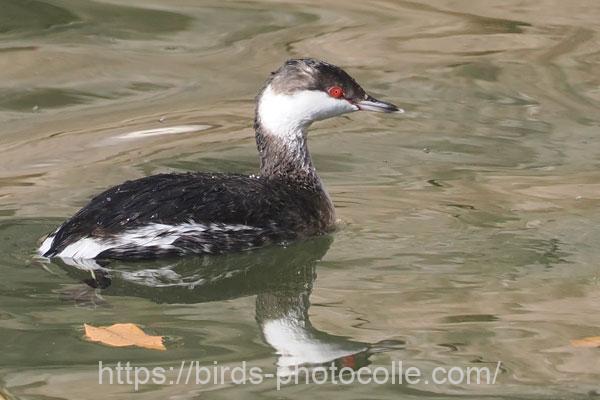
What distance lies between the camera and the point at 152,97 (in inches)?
370

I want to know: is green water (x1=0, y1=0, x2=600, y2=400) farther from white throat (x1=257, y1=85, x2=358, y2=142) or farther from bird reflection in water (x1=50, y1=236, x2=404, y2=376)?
white throat (x1=257, y1=85, x2=358, y2=142)

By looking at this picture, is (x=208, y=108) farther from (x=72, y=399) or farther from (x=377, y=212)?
(x=72, y=399)

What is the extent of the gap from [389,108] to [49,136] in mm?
2290

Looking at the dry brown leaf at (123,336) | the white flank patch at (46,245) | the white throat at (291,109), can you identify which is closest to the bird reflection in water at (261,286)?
the white flank patch at (46,245)

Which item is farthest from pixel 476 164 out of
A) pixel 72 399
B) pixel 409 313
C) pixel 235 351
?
pixel 72 399

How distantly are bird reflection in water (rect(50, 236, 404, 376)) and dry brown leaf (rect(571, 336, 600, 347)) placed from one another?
675 millimetres

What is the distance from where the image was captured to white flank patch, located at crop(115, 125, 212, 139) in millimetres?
8719

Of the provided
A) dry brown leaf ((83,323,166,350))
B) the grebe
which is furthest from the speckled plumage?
dry brown leaf ((83,323,166,350))

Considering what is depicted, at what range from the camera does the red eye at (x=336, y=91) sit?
7371mm

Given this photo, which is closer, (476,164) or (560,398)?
(560,398)

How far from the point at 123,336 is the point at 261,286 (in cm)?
98

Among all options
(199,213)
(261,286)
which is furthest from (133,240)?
(261,286)

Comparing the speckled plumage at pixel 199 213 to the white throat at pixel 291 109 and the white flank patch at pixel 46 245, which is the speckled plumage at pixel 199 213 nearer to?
the white flank patch at pixel 46 245

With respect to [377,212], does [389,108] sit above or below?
above
